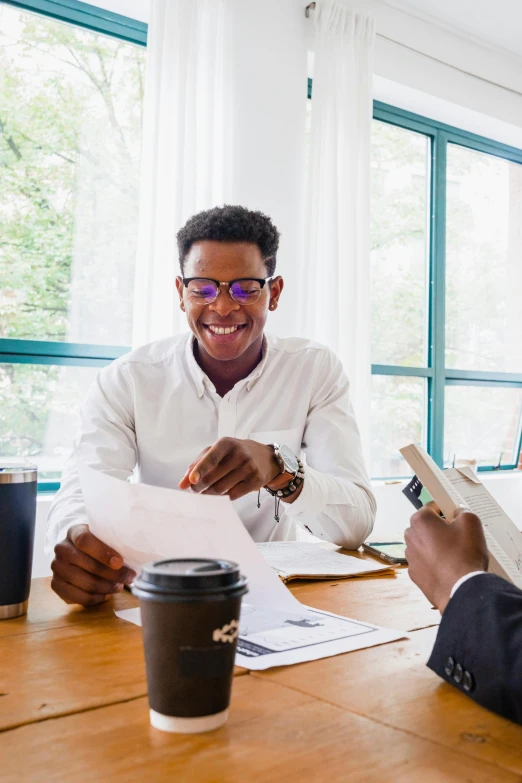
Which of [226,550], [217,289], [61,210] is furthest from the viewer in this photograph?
[61,210]

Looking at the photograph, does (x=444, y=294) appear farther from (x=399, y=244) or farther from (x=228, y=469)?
(x=228, y=469)

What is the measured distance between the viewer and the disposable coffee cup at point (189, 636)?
620 millimetres

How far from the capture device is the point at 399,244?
15.5 feet

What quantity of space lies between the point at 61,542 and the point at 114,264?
7.74 ft

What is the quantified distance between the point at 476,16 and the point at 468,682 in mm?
→ 4474

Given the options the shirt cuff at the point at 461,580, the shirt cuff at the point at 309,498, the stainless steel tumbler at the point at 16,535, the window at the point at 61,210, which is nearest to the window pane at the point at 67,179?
the window at the point at 61,210

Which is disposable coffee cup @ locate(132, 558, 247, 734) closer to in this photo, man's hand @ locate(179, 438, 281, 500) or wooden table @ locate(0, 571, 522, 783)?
wooden table @ locate(0, 571, 522, 783)

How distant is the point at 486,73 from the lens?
477 centimetres

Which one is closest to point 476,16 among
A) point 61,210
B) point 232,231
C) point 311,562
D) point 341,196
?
point 341,196

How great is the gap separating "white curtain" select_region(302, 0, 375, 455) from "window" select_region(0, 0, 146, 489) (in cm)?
90

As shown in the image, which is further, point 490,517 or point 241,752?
point 490,517

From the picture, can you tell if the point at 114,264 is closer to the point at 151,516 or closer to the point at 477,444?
the point at 151,516

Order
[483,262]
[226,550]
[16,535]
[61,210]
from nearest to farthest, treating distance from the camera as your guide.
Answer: [226,550] → [16,535] → [61,210] → [483,262]

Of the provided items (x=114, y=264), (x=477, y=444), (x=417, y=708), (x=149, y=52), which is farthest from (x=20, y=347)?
(x=477, y=444)
